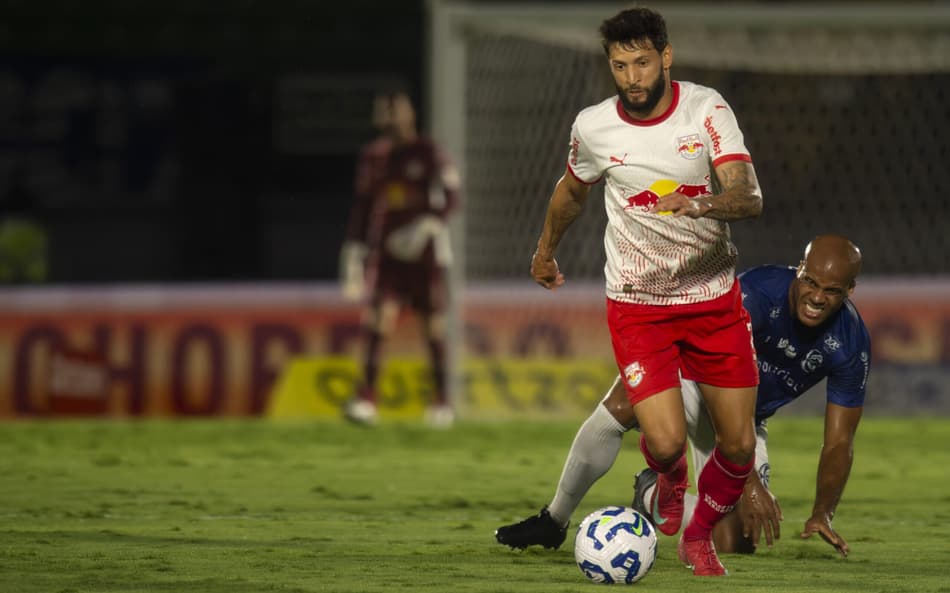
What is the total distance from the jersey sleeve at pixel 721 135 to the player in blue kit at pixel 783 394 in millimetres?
629

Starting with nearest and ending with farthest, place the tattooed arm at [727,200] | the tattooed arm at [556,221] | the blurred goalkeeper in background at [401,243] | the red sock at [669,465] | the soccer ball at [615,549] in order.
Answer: the tattooed arm at [727,200] → the soccer ball at [615,549] → the red sock at [669,465] → the tattooed arm at [556,221] → the blurred goalkeeper in background at [401,243]

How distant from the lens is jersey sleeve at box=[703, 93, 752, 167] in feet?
17.3

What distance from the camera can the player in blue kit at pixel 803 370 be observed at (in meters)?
5.75

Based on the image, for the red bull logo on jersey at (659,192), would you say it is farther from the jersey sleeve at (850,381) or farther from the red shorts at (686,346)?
the jersey sleeve at (850,381)

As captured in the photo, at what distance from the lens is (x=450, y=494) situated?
785 centimetres

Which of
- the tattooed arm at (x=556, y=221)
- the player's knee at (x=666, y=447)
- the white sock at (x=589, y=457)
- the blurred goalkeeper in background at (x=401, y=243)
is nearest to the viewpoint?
the player's knee at (x=666, y=447)

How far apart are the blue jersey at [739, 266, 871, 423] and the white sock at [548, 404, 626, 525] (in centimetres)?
61

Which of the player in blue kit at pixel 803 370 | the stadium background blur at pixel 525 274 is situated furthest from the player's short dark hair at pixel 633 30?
the stadium background blur at pixel 525 274

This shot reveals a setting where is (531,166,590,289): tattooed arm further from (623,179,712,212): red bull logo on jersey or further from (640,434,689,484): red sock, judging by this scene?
(640,434,689,484): red sock

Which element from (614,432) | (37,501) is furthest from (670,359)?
(37,501)

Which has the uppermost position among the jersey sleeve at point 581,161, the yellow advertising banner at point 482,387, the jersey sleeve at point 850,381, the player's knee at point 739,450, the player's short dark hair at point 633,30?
the player's short dark hair at point 633,30

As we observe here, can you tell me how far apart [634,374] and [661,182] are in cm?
57

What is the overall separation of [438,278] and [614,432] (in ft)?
18.1

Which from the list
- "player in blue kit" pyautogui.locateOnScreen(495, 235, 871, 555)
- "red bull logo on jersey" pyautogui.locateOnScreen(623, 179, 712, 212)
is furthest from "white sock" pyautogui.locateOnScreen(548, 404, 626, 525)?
"red bull logo on jersey" pyautogui.locateOnScreen(623, 179, 712, 212)
